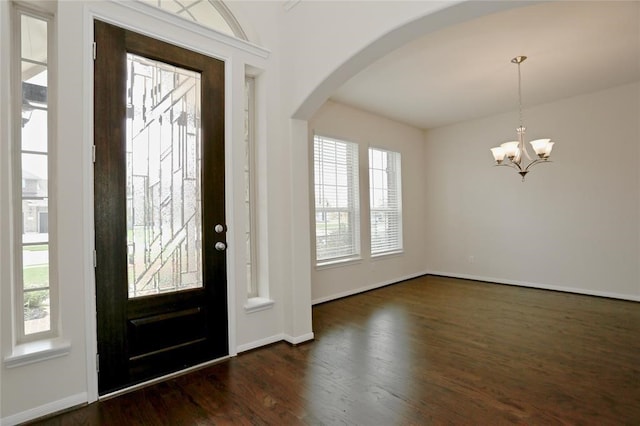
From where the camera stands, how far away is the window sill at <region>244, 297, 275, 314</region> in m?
2.82

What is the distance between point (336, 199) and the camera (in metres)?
4.81

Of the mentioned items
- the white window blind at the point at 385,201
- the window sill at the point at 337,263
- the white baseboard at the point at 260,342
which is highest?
the white window blind at the point at 385,201

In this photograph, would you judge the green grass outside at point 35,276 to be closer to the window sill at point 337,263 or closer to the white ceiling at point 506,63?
the window sill at point 337,263

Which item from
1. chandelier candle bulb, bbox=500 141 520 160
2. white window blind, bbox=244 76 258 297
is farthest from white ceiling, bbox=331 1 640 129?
white window blind, bbox=244 76 258 297

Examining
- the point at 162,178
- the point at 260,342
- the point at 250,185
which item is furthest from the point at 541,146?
the point at 162,178

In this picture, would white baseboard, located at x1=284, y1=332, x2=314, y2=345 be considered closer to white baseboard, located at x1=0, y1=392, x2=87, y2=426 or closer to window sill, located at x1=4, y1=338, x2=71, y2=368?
white baseboard, located at x1=0, y1=392, x2=87, y2=426

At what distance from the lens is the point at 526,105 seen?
5.05 meters

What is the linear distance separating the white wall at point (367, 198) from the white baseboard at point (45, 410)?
108 inches

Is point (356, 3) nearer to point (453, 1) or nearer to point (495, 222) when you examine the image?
point (453, 1)

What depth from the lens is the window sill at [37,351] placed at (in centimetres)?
183

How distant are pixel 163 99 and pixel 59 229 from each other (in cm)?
114

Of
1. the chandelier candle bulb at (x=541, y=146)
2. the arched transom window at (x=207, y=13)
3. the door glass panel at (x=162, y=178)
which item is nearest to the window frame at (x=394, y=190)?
the chandelier candle bulb at (x=541, y=146)

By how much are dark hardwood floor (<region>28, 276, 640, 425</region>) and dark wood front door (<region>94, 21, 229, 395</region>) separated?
0.26m

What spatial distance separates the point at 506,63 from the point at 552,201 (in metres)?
2.46
